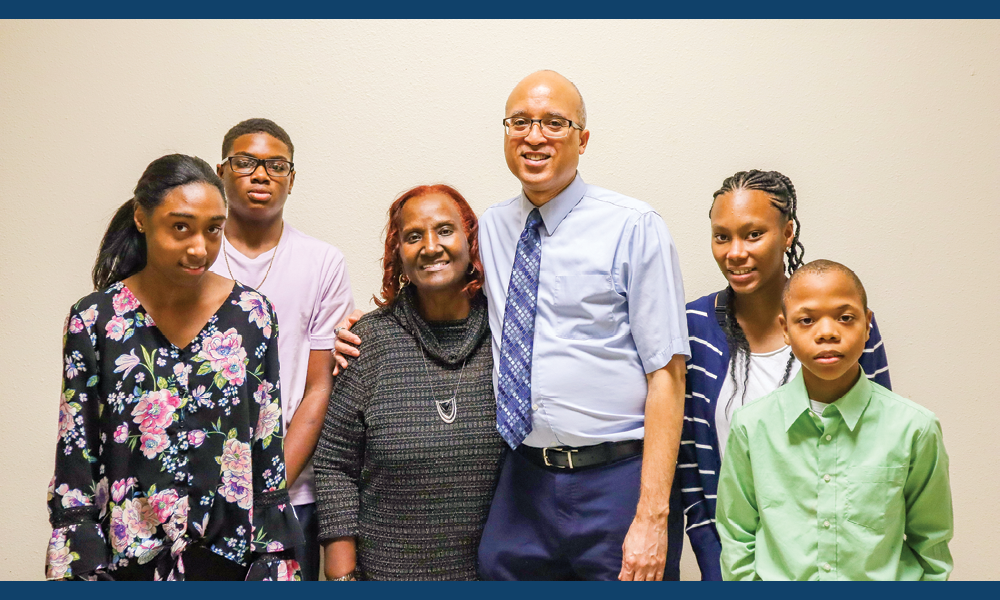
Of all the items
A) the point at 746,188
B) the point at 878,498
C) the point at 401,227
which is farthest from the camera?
the point at 401,227

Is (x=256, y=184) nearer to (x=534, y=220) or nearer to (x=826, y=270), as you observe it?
(x=534, y=220)

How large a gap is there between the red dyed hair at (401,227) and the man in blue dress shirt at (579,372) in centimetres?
16

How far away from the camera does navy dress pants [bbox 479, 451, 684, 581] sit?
2059 mm

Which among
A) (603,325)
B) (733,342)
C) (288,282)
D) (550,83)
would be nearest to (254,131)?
(288,282)

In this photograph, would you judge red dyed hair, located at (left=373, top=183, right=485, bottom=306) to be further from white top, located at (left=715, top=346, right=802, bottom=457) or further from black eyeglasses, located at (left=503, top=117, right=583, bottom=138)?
white top, located at (left=715, top=346, right=802, bottom=457)

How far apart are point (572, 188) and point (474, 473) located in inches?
30.2

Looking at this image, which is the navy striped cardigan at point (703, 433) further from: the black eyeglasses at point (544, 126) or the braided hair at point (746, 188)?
the black eyeglasses at point (544, 126)

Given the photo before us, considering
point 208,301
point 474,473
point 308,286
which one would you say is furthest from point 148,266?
point 474,473

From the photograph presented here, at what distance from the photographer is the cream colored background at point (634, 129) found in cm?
292

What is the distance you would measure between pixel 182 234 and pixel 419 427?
753 mm

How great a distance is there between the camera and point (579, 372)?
207cm

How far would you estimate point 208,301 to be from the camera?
73.2 inches

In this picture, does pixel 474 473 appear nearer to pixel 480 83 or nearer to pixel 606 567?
pixel 606 567

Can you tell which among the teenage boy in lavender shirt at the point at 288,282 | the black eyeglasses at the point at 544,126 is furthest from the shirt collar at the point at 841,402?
the teenage boy in lavender shirt at the point at 288,282
